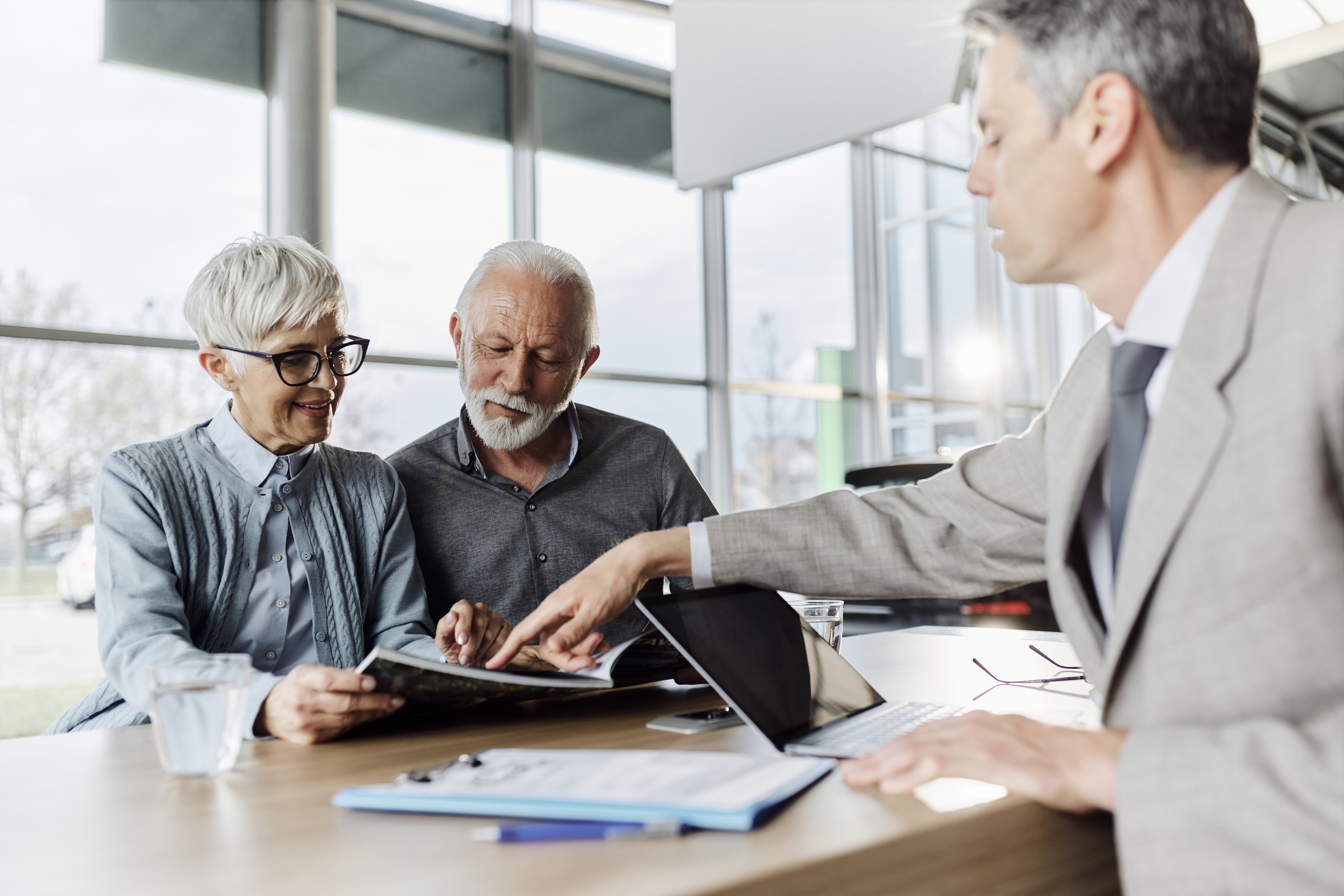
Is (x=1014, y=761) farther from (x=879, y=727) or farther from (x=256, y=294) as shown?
(x=256, y=294)

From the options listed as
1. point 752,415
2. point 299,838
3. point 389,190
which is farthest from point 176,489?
point 752,415

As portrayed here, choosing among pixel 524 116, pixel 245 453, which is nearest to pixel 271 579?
pixel 245 453

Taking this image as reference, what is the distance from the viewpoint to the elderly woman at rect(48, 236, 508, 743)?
154 cm

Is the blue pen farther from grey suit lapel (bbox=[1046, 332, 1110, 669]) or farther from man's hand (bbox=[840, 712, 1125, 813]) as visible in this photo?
grey suit lapel (bbox=[1046, 332, 1110, 669])

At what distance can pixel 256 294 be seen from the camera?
1729 mm

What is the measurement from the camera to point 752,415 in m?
7.77

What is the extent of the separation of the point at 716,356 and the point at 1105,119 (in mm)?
6452

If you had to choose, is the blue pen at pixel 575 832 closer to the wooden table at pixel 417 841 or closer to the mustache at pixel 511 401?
the wooden table at pixel 417 841

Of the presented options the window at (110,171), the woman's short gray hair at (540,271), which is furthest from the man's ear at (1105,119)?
the window at (110,171)

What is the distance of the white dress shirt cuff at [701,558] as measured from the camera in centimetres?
133

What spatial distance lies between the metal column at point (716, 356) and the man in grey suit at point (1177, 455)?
621cm

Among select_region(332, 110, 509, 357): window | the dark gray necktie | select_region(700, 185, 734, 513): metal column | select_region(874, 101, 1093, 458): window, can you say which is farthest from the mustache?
select_region(874, 101, 1093, 458): window

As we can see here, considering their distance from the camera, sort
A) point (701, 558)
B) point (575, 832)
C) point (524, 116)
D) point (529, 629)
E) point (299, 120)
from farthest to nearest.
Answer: point (524, 116), point (299, 120), point (701, 558), point (529, 629), point (575, 832)

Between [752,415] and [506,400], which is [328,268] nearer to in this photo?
[506,400]
